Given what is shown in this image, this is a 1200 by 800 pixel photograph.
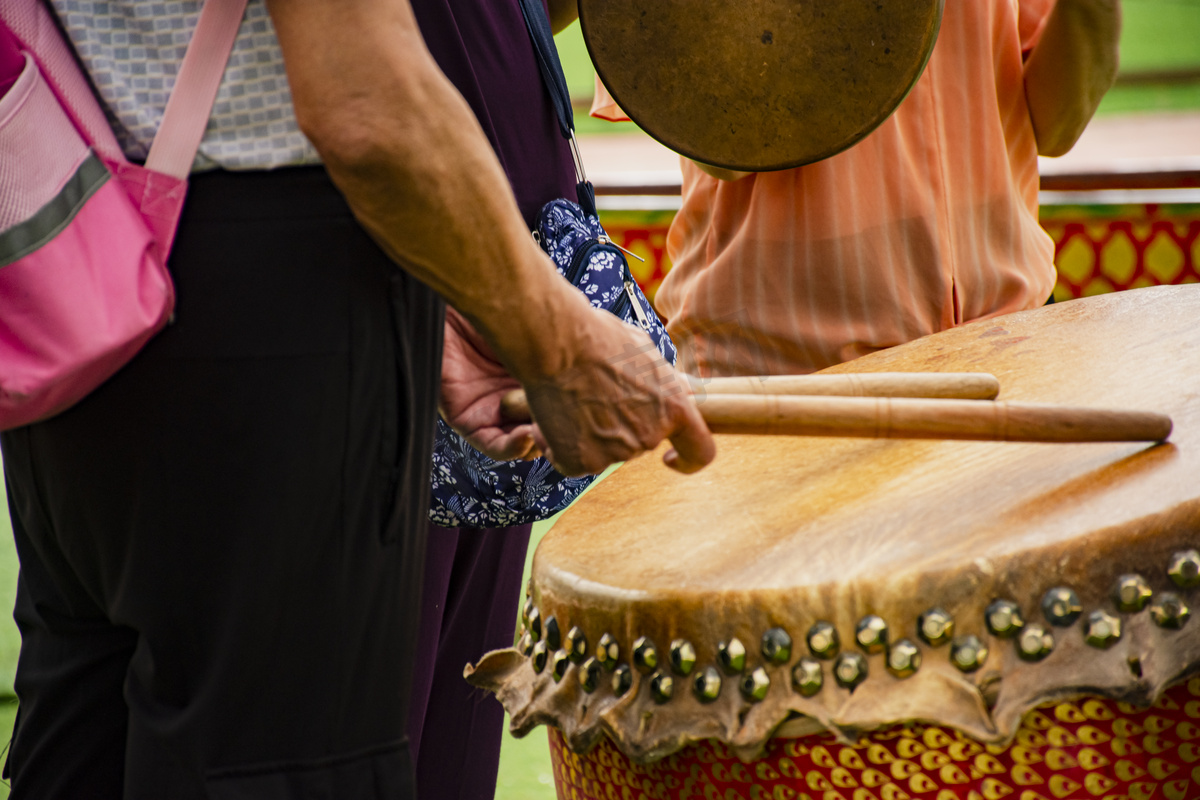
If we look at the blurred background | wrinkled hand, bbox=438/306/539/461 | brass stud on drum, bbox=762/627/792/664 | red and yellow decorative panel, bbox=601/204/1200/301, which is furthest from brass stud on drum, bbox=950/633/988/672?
red and yellow decorative panel, bbox=601/204/1200/301

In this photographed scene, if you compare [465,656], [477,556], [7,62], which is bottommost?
[465,656]

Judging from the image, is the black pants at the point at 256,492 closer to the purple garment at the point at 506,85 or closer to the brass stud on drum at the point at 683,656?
the brass stud on drum at the point at 683,656

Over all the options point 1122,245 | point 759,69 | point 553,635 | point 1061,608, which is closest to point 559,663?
point 553,635

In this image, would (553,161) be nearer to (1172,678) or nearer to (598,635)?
(598,635)

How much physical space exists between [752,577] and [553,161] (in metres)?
0.46

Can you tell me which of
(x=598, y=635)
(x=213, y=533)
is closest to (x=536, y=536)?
(x=598, y=635)

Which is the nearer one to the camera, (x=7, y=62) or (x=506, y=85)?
(x=7, y=62)

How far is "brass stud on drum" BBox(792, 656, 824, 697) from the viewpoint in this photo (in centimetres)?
69

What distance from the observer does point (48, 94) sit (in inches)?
21.7

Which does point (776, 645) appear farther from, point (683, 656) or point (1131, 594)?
point (1131, 594)

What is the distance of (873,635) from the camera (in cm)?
69

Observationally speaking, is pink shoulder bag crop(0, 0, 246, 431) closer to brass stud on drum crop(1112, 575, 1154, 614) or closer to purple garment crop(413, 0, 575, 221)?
purple garment crop(413, 0, 575, 221)

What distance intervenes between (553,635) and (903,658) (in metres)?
0.25

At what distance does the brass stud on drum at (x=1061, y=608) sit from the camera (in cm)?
69
